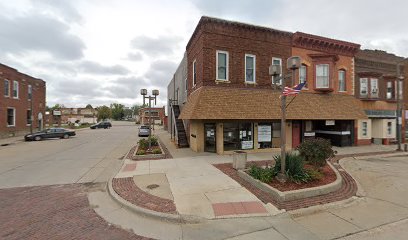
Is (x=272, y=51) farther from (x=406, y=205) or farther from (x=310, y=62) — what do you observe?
(x=406, y=205)

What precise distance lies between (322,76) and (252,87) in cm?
622

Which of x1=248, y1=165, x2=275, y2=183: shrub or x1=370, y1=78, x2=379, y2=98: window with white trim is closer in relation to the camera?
x1=248, y1=165, x2=275, y2=183: shrub

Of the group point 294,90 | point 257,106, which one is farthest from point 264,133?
point 294,90

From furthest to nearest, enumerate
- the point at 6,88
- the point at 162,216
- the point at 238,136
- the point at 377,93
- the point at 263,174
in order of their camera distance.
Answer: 1. the point at 6,88
2. the point at 377,93
3. the point at 238,136
4. the point at 263,174
5. the point at 162,216

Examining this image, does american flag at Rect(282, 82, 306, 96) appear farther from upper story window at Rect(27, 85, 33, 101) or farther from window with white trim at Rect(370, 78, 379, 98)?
upper story window at Rect(27, 85, 33, 101)

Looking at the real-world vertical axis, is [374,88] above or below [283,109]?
above

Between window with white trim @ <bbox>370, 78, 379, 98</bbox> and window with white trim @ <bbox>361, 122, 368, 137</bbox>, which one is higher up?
window with white trim @ <bbox>370, 78, 379, 98</bbox>

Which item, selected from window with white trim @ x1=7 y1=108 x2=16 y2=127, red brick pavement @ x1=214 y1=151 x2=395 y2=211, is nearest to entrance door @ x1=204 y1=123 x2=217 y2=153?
red brick pavement @ x1=214 y1=151 x2=395 y2=211

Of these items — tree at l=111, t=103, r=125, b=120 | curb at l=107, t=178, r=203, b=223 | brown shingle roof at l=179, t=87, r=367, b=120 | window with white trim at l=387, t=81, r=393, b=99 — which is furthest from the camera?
tree at l=111, t=103, r=125, b=120

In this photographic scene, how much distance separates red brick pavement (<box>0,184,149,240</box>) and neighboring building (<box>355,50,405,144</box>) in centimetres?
2047

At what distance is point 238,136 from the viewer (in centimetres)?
1404

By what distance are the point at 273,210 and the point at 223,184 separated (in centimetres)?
227

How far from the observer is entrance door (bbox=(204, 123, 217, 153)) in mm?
13992

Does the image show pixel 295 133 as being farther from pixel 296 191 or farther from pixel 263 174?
pixel 296 191
